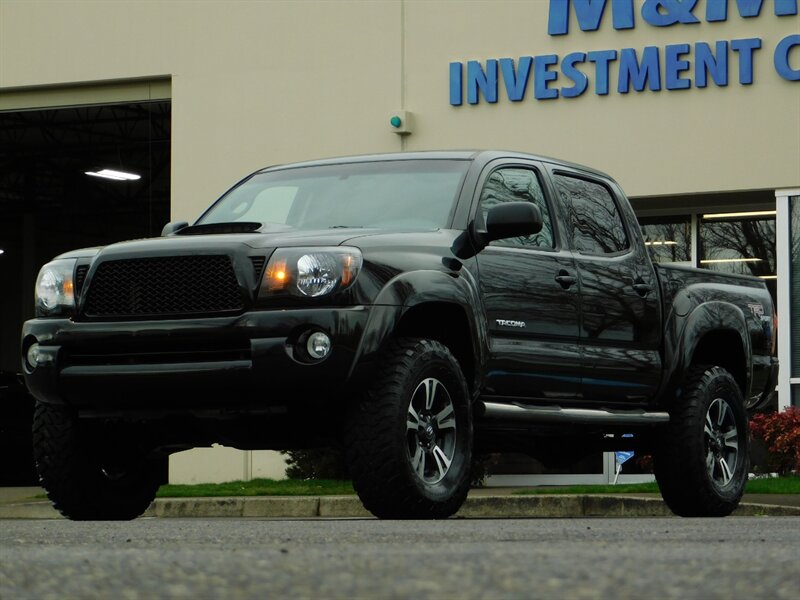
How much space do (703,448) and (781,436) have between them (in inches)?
266

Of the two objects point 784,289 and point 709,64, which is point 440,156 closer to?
point 709,64

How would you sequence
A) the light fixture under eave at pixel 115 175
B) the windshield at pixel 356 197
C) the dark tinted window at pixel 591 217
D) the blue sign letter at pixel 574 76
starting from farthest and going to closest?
the light fixture under eave at pixel 115 175
the blue sign letter at pixel 574 76
the dark tinted window at pixel 591 217
the windshield at pixel 356 197

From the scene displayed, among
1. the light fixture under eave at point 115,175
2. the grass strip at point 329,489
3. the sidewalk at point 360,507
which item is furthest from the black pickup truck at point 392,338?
the light fixture under eave at point 115,175

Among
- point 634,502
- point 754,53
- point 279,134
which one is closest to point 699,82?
point 754,53

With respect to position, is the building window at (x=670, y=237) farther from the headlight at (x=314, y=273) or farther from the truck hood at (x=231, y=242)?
the headlight at (x=314, y=273)

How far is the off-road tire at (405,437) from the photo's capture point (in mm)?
7359

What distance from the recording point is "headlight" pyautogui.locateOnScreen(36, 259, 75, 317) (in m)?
8.11

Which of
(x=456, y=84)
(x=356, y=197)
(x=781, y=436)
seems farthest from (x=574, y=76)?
(x=356, y=197)

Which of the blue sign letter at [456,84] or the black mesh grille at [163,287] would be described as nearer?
the black mesh grille at [163,287]

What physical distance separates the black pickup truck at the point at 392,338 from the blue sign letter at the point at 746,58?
797 centimetres

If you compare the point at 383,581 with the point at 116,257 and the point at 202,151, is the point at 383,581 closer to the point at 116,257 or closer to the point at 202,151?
the point at 116,257

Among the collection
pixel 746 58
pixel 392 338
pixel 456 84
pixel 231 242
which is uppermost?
pixel 746 58

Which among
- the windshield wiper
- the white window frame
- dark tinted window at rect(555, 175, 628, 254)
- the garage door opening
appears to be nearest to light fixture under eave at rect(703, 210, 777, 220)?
the white window frame

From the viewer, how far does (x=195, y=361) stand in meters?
7.59
